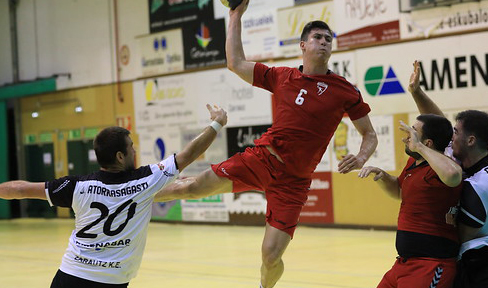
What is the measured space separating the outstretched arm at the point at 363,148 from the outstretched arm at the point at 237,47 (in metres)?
1.27

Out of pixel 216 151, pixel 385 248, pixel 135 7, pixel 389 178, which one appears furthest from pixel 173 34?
pixel 389 178

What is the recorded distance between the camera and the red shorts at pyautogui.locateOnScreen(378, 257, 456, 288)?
5.86m

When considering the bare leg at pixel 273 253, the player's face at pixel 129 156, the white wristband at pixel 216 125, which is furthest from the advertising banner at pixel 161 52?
the player's face at pixel 129 156

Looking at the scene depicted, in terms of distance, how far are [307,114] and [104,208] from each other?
114 inches

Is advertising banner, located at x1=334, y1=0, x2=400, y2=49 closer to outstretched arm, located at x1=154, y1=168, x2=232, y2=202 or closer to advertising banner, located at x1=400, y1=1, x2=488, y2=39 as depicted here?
advertising banner, located at x1=400, y1=1, x2=488, y2=39

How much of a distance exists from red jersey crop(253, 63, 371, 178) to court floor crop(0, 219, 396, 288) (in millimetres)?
3017

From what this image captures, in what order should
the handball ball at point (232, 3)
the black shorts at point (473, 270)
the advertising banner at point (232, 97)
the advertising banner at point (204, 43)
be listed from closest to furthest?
the black shorts at point (473, 270), the handball ball at point (232, 3), the advertising banner at point (232, 97), the advertising banner at point (204, 43)

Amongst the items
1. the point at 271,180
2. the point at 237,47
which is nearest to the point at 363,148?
the point at 271,180

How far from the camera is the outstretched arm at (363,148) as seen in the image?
23.8 ft

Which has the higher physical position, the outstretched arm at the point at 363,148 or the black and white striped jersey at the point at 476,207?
the outstretched arm at the point at 363,148

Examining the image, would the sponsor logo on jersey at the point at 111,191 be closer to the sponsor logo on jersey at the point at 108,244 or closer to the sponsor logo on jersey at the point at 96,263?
the sponsor logo on jersey at the point at 108,244

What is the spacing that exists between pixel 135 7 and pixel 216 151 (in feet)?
17.8

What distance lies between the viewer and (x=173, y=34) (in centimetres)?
2247

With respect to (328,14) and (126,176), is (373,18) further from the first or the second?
(126,176)
